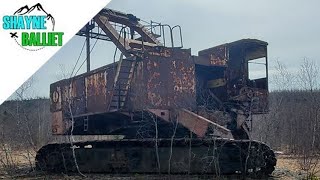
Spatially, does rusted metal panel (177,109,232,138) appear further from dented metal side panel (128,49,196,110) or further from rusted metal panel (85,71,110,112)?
rusted metal panel (85,71,110,112)

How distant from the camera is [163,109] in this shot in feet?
26.9

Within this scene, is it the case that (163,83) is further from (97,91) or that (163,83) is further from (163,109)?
(97,91)

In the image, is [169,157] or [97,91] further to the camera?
[97,91]

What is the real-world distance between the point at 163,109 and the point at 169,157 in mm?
1179

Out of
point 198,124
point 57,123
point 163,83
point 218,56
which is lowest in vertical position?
point 57,123

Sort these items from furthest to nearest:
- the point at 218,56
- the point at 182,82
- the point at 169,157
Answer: the point at 218,56
the point at 169,157
the point at 182,82

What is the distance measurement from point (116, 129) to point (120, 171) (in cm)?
124

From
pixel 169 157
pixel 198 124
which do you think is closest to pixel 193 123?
pixel 198 124

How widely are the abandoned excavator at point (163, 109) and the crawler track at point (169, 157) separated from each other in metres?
0.02

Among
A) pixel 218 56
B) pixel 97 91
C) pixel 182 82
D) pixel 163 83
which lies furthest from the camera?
pixel 218 56

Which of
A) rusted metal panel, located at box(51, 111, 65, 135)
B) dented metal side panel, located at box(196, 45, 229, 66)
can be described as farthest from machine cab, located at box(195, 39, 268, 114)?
rusted metal panel, located at box(51, 111, 65, 135)

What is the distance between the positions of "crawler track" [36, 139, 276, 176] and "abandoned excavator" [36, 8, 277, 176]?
2 cm

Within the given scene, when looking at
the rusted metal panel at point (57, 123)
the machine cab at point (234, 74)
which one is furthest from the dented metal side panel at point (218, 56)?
the rusted metal panel at point (57, 123)

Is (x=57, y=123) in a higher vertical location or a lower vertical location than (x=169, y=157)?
higher
